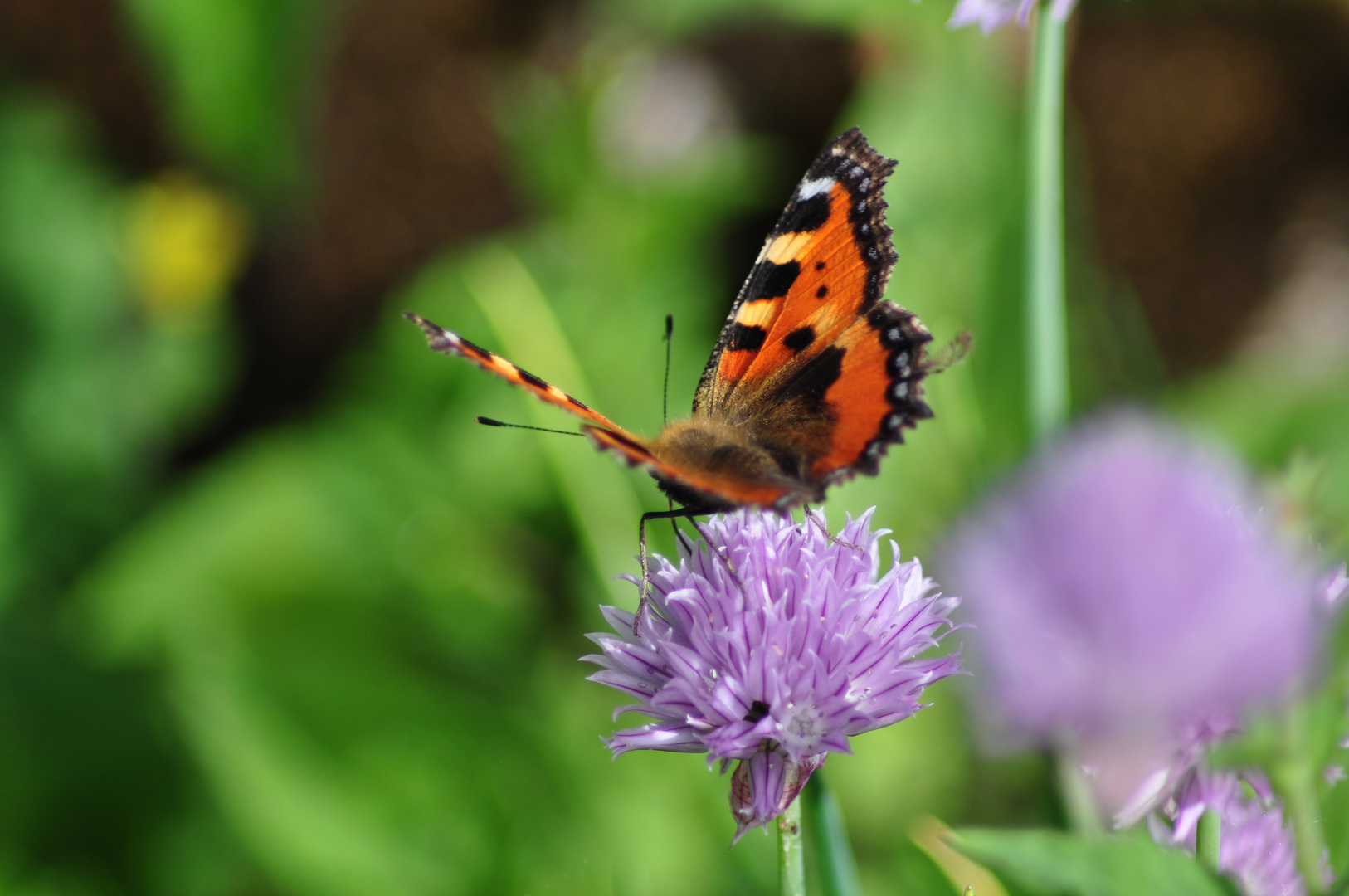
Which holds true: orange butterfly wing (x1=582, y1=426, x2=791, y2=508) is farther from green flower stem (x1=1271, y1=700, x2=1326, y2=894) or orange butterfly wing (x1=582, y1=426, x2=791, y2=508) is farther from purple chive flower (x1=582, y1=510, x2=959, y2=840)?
green flower stem (x1=1271, y1=700, x2=1326, y2=894)

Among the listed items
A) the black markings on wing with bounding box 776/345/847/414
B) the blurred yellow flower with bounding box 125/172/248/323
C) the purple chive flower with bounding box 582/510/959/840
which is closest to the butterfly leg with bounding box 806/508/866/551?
the purple chive flower with bounding box 582/510/959/840

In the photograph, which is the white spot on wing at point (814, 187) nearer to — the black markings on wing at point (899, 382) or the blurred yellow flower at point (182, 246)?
the black markings on wing at point (899, 382)

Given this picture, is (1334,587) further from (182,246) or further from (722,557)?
(182,246)

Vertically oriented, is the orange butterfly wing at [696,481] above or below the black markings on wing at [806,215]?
below

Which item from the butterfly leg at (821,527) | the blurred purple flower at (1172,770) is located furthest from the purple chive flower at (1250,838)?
the butterfly leg at (821,527)

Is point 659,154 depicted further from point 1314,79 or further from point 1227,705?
point 1227,705
